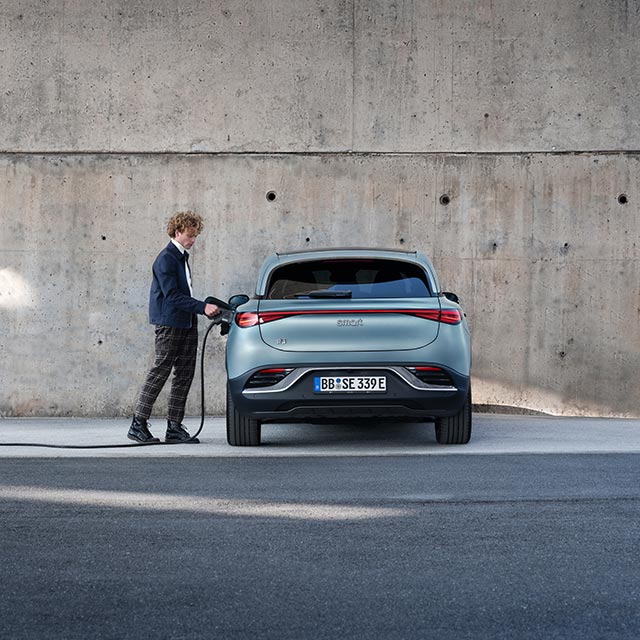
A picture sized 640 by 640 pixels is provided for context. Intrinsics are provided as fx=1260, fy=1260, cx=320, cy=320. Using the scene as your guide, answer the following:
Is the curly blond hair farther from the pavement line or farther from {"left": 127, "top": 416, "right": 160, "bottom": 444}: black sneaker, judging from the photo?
the pavement line

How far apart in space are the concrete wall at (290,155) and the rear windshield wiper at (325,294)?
12.1 feet

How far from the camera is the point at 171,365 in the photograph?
998 cm

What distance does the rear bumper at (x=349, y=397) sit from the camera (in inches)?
354

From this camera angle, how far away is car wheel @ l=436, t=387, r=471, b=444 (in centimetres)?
956

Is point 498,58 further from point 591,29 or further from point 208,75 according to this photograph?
point 208,75

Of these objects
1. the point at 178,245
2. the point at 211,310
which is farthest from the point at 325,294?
the point at 178,245

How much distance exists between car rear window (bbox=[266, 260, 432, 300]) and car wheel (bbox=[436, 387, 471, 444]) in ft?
3.11

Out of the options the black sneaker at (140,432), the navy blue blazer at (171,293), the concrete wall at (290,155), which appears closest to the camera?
the navy blue blazer at (171,293)

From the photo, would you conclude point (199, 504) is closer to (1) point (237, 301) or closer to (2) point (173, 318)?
(1) point (237, 301)

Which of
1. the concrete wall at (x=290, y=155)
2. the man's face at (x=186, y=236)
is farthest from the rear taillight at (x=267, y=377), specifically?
the concrete wall at (x=290, y=155)

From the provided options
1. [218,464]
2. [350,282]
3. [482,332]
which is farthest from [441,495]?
[482,332]

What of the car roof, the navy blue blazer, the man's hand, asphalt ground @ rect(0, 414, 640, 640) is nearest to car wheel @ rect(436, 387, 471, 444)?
asphalt ground @ rect(0, 414, 640, 640)

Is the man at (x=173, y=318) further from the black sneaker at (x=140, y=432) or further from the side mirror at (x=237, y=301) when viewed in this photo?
the side mirror at (x=237, y=301)

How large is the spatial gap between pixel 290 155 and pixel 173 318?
3.63m
